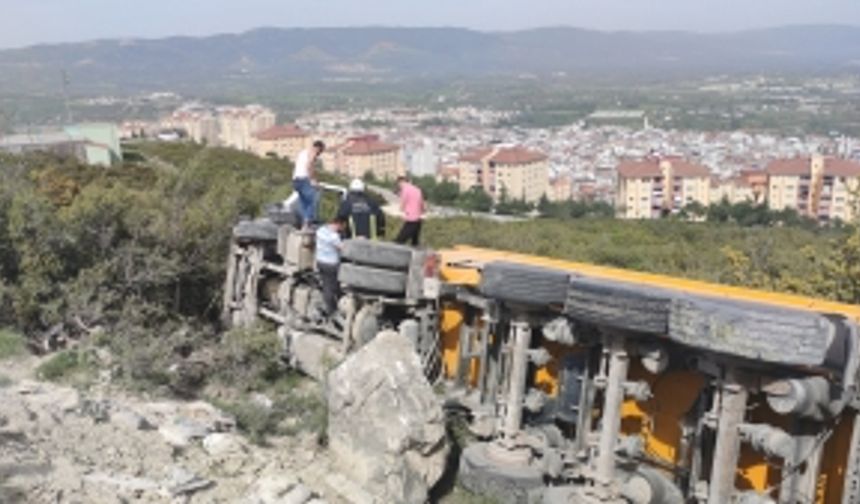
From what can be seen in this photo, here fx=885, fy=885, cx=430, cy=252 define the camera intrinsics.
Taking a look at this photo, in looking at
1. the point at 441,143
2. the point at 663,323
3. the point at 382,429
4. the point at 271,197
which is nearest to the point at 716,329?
the point at 663,323

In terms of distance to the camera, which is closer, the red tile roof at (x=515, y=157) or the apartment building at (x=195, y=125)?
the red tile roof at (x=515, y=157)

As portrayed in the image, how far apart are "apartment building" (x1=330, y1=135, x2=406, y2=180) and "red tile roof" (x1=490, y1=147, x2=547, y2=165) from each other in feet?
38.6

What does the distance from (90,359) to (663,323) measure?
5661 millimetres

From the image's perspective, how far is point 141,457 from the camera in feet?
20.4

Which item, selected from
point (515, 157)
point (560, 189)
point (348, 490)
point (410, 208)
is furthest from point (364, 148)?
point (348, 490)

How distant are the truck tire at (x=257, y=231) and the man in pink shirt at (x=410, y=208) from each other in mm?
1546

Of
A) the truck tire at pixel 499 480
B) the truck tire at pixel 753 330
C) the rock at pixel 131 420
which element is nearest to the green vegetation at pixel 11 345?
the rock at pixel 131 420

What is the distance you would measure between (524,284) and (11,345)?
17.9 ft

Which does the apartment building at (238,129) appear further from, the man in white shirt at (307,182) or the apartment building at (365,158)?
the man in white shirt at (307,182)

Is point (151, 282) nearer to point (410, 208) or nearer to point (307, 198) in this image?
point (307, 198)

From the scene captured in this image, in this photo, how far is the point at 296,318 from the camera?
977 cm

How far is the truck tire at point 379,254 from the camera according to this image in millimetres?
8391

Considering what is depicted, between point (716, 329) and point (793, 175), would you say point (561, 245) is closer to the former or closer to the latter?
point (716, 329)

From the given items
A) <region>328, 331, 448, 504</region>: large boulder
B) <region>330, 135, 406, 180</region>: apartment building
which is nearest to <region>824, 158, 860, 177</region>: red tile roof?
<region>330, 135, 406, 180</region>: apartment building
